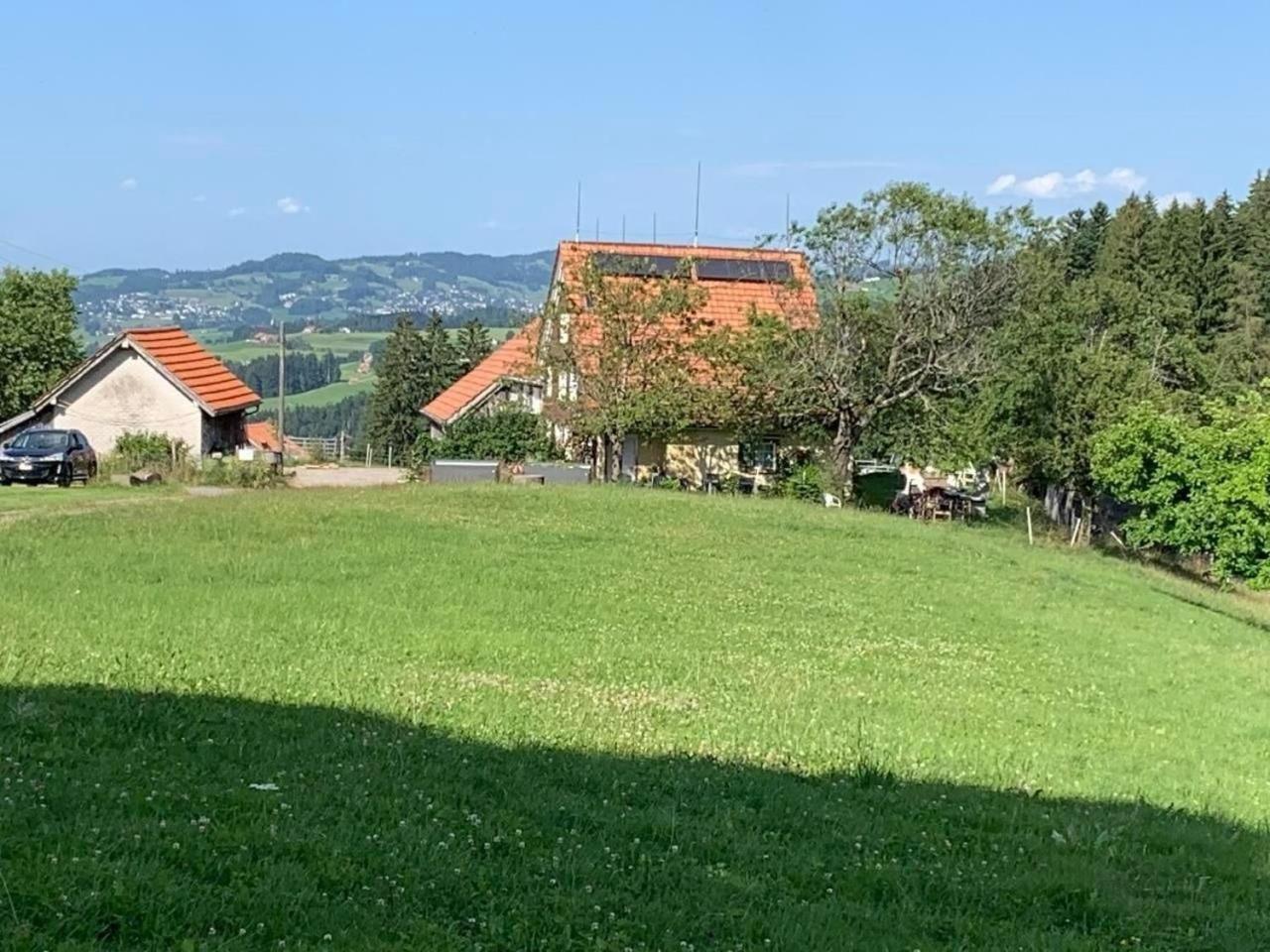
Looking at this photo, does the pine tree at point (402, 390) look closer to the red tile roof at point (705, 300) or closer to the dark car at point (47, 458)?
the red tile roof at point (705, 300)

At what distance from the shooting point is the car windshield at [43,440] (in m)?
33.7

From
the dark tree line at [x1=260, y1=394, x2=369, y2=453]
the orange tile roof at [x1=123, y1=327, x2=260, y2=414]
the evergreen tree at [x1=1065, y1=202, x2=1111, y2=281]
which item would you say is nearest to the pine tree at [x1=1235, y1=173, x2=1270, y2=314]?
the evergreen tree at [x1=1065, y1=202, x2=1111, y2=281]

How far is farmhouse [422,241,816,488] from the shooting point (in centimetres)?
3809

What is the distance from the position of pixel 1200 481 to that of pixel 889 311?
1002 centimetres

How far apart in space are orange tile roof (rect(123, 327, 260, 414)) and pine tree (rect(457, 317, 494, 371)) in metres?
32.3

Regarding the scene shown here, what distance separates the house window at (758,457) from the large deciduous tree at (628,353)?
17.5ft

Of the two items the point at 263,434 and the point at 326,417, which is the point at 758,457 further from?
the point at 326,417

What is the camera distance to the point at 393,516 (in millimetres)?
21906

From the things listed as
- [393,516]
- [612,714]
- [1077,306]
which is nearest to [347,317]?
[1077,306]

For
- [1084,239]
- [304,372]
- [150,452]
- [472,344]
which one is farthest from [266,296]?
[150,452]

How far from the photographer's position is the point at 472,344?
273 ft

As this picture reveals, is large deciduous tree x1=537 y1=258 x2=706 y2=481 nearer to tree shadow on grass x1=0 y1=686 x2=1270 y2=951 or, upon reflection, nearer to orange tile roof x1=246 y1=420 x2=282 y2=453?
tree shadow on grass x1=0 y1=686 x2=1270 y2=951

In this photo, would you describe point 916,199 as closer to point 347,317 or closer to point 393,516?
point 393,516

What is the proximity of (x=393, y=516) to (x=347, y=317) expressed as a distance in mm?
156262
